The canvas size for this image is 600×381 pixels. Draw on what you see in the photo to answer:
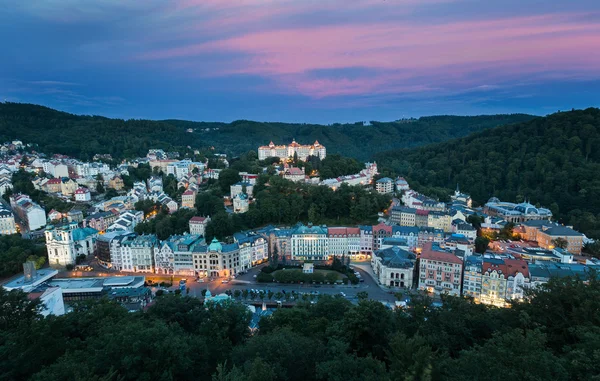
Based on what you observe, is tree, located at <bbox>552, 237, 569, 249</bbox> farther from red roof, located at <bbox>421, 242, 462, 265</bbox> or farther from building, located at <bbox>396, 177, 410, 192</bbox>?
building, located at <bbox>396, 177, 410, 192</bbox>

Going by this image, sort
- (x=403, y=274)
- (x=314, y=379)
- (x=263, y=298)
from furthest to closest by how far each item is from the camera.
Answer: (x=403, y=274), (x=263, y=298), (x=314, y=379)

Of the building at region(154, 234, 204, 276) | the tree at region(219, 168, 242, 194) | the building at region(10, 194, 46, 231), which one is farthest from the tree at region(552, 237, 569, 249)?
the building at region(10, 194, 46, 231)

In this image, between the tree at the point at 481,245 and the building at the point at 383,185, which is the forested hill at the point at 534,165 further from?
the tree at the point at 481,245

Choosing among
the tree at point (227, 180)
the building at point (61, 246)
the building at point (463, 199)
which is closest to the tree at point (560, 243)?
the building at point (463, 199)

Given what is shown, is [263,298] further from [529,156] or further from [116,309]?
[529,156]

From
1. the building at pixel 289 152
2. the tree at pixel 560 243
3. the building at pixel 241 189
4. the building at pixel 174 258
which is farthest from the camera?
the building at pixel 289 152

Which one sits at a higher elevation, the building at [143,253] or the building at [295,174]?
the building at [295,174]

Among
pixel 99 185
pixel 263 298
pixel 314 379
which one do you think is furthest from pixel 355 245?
pixel 99 185
